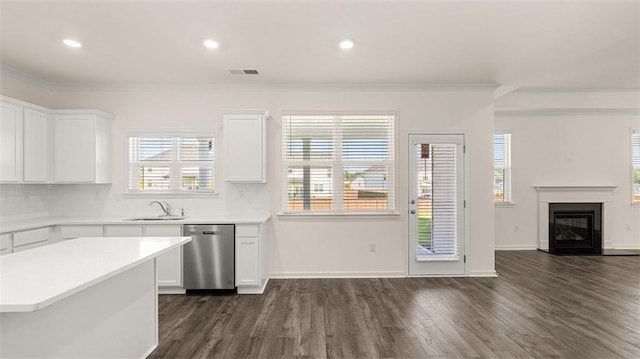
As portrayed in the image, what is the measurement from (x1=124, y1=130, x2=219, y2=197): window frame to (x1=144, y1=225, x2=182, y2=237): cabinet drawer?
2.32 feet

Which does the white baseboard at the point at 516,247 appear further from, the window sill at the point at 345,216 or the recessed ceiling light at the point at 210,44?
the recessed ceiling light at the point at 210,44

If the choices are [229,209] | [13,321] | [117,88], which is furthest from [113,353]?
[117,88]

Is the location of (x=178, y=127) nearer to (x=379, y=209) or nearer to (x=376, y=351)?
(x=379, y=209)

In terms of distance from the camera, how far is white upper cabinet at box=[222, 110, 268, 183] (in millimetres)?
4352

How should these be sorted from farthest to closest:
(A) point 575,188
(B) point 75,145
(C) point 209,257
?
1. (A) point 575,188
2. (B) point 75,145
3. (C) point 209,257

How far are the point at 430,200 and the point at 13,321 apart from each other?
14.6 feet

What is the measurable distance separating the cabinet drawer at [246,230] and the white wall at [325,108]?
0.64 metres

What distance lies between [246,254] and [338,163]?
1.80 metres

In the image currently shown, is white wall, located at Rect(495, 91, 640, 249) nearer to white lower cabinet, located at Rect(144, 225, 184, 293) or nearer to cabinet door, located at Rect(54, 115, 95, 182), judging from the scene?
white lower cabinet, located at Rect(144, 225, 184, 293)

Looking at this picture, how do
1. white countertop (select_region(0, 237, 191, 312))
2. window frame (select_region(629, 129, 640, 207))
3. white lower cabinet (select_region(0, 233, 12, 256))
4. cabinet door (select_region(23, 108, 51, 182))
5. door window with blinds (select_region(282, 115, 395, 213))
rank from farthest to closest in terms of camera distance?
window frame (select_region(629, 129, 640, 207)) < door window with blinds (select_region(282, 115, 395, 213)) < cabinet door (select_region(23, 108, 51, 182)) < white lower cabinet (select_region(0, 233, 12, 256)) < white countertop (select_region(0, 237, 191, 312))

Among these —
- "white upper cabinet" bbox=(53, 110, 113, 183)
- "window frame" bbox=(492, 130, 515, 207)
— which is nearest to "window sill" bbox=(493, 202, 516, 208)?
"window frame" bbox=(492, 130, 515, 207)

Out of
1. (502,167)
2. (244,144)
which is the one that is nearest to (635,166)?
(502,167)

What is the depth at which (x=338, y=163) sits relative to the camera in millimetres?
4758

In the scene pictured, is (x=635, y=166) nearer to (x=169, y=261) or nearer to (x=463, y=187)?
(x=463, y=187)
